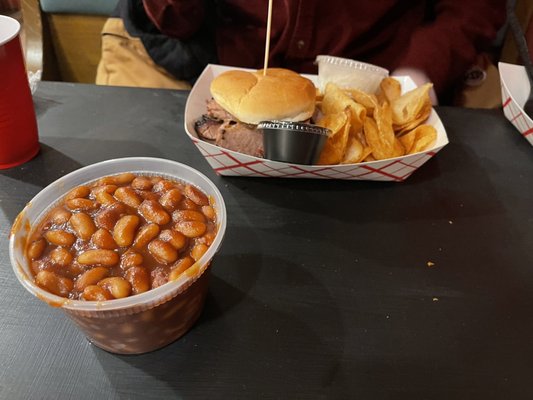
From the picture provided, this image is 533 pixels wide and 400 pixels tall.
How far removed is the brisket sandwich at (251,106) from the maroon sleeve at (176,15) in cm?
53

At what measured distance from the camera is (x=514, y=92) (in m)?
1.43

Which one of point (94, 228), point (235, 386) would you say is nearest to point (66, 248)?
point (94, 228)

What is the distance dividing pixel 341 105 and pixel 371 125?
93 millimetres

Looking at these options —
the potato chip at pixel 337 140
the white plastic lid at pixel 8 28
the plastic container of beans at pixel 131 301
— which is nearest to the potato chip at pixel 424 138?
the potato chip at pixel 337 140

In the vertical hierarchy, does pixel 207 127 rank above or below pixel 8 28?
below

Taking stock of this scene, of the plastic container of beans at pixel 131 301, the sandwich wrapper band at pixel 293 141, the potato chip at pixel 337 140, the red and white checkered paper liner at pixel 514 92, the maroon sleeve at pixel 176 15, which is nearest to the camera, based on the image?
the plastic container of beans at pixel 131 301

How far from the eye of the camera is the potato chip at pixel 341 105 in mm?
1169

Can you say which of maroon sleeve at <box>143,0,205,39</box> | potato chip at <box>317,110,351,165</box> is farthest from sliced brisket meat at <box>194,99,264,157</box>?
maroon sleeve at <box>143,0,205,39</box>

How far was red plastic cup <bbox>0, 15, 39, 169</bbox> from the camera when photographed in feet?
3.39

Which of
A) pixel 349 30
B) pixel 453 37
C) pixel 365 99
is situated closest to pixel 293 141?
pixel 365 99

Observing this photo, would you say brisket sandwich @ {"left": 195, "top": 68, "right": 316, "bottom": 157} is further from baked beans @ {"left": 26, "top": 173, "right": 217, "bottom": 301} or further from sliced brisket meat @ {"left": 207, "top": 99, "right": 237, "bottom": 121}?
baked beans @ {"left": 26, "top": 173, "right": 217, "bottom": 301}

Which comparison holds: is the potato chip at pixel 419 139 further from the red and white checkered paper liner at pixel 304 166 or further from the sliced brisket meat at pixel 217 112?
the sliced brisket meat at pixel 217 112

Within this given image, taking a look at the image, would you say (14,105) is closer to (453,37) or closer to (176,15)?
(176,15)

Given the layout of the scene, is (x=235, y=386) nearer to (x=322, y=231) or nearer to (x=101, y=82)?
(x=322, y=231)
